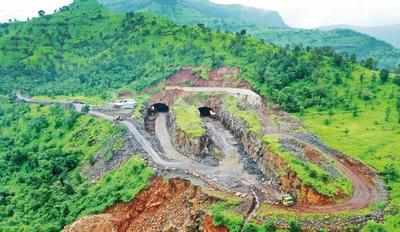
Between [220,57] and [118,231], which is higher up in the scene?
[220,57]

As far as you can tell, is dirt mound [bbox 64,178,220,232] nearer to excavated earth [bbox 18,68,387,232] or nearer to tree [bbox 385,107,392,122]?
excavated earth [bbox 18,68,387,232]

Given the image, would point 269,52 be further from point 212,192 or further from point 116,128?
point 212,192

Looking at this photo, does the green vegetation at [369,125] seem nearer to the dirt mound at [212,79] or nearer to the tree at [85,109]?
the dirt mound at [212,79]

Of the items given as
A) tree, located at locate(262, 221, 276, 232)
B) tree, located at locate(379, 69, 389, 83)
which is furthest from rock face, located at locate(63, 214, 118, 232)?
tree, located at locate(379, 69, 389, 83)

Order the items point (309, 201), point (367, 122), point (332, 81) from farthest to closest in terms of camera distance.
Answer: point (332, 81), point (367, 122), point (309, 201)

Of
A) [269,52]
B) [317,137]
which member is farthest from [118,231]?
[269,52]

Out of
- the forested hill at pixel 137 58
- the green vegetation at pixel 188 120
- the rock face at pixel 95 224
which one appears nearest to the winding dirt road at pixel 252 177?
the green vegetation at pixel 188 120
